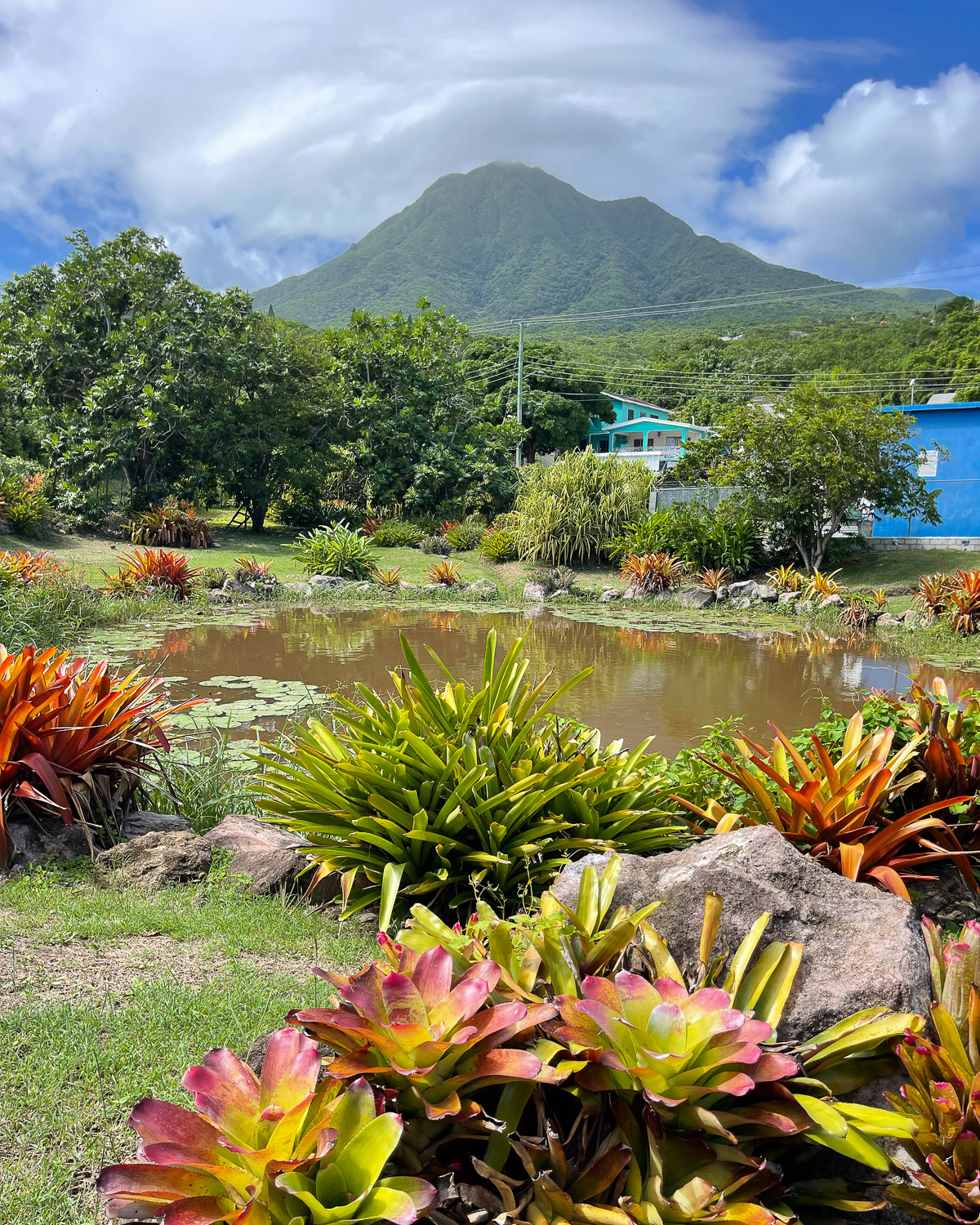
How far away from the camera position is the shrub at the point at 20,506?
1689cm

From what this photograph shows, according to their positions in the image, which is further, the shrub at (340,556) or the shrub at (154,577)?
the shrub at (340,556)

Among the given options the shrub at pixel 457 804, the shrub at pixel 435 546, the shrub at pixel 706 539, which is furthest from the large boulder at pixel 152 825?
the shrub at pixel 435 546

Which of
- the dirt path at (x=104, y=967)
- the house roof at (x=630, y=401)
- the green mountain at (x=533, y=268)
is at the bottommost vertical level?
the dirt path at (x=104, y=967)

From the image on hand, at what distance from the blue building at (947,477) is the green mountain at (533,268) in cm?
7002

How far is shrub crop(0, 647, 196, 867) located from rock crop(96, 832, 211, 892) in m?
0.23

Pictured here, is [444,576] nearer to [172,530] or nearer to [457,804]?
[172,530]

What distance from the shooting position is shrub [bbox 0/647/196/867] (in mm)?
3562

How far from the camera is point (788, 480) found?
16969mm

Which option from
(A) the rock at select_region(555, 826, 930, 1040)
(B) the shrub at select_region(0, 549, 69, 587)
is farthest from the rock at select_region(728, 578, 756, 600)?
(A) the rock at select_region(555, 826, 930, 1040)

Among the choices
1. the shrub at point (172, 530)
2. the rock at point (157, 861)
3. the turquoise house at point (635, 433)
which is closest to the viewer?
the rock at point (157, 861)

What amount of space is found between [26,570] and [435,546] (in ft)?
35.9

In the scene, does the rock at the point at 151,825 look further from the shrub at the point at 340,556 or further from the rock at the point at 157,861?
the shrub at the point at 340,556

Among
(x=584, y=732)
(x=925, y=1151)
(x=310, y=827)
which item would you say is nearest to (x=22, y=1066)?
(x=310, y=827)

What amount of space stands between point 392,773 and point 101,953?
115cm
